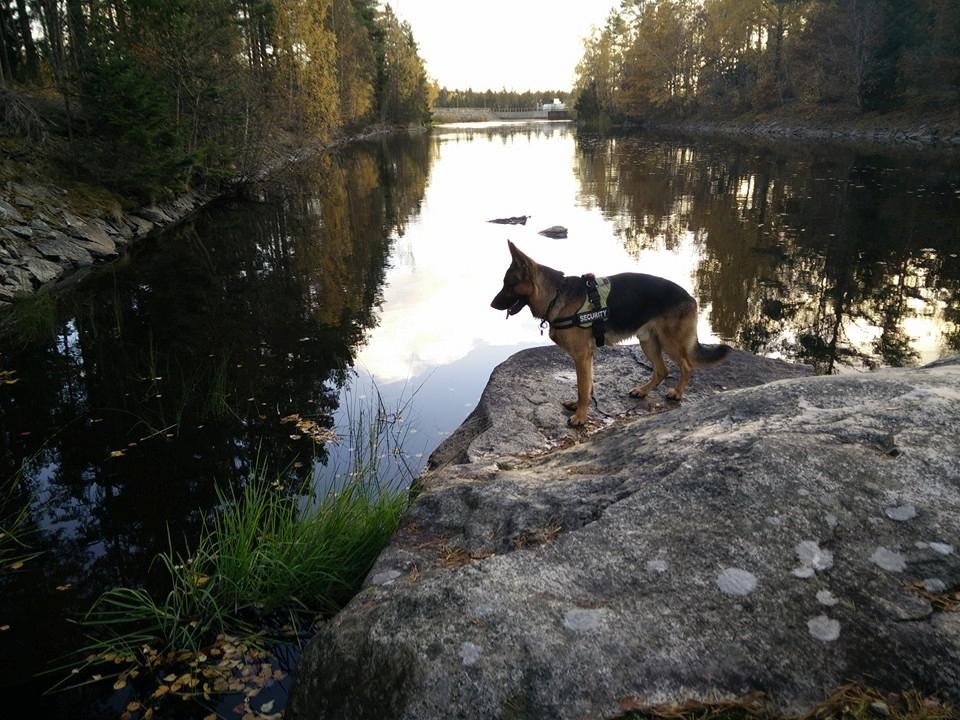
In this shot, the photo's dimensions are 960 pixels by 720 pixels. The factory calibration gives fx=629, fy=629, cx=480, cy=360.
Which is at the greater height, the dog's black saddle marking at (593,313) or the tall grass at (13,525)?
the dog's black saddle marking at (593,313)

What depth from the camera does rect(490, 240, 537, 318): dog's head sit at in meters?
6.00

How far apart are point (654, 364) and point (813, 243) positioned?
1173 cm

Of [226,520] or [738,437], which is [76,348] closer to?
[226,520]

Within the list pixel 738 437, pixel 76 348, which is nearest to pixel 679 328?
pixel 738 437

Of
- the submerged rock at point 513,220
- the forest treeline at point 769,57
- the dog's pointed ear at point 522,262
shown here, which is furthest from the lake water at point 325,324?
the forest treeline at point 769,57

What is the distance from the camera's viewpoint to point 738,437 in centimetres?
325

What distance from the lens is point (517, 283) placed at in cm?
610

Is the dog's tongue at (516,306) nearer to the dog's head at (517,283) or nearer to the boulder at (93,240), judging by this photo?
the dog's head at (517,283)

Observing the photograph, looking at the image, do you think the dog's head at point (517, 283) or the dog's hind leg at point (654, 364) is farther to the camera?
the dog's hind leg at point (654, 364)

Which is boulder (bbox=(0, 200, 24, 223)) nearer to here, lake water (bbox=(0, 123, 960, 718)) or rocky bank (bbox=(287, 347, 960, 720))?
lake water (bbox=(0, 123, 960, 718))

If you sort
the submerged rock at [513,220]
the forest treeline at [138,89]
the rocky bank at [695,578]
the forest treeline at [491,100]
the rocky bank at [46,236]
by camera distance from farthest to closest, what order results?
1. the forest treeline at [491,100]
2. the submerged rock at [513,220]
3. the forest treeline at [138,89]
4. the rocky bank at [46,236]
5. the rocky bank at [695,578]

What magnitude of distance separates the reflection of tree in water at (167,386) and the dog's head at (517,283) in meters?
2.51

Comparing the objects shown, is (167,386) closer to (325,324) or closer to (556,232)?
(325,324)

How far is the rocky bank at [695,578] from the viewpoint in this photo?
7.19ft
